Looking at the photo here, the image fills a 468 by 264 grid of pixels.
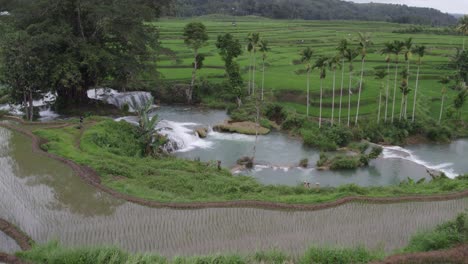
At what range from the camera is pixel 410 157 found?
91.5 ft

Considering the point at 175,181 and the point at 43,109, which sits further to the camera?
the point at 43,109

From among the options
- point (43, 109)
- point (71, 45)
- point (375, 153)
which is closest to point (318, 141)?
point (375, 153)

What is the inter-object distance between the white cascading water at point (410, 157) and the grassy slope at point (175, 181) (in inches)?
279

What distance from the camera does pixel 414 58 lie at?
2028 inches

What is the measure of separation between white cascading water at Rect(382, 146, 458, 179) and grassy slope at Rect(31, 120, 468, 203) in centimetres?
707

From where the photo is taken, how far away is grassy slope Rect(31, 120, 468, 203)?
54.6 feet

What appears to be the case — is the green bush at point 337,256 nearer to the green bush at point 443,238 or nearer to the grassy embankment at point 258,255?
the grassy embankment at point 258,255

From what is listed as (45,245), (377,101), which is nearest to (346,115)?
(377,101)

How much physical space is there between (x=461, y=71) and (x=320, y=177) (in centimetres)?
1822

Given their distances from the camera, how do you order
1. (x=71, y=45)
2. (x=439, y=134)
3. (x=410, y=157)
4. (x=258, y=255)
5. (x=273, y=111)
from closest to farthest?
(x=258, y=255), (x=410, y=157), (x=439, y=134), (x=71, y=45), (x=273, y=111)

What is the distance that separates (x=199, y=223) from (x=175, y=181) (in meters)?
4.86

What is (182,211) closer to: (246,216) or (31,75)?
(246,216)

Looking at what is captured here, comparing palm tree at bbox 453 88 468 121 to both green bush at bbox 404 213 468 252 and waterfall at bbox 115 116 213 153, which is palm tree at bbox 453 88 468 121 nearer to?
waterfall at bbox 115 116 213 153

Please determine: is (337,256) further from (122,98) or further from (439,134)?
(122,98)
